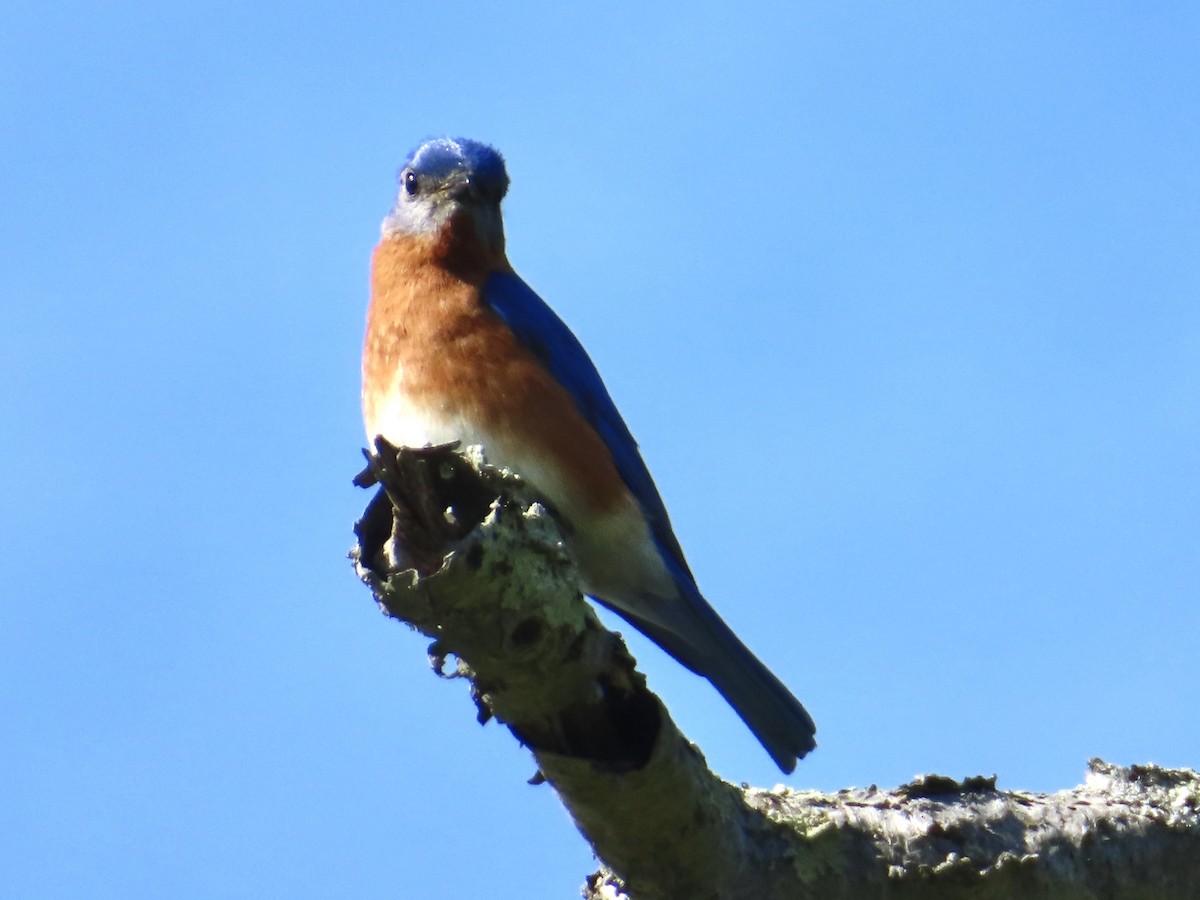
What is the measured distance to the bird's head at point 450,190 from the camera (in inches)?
301

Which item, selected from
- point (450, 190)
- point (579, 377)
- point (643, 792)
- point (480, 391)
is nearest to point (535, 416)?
point (480, 391)

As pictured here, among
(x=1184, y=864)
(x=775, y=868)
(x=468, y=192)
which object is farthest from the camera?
(x=468, y=192)

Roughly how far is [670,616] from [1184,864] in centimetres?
267

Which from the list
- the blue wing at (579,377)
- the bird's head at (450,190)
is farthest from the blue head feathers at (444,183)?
the blue wing at (579,377)

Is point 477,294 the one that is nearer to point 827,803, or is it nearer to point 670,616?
point 670,616

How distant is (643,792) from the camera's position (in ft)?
14.4

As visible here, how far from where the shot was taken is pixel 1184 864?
5.02 m

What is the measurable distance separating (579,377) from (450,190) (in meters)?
1.30

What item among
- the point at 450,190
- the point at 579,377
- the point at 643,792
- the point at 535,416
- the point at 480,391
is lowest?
the point at 643,792

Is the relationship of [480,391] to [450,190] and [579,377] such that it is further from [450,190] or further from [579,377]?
[450,190]

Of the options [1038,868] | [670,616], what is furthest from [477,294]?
[1038,868]

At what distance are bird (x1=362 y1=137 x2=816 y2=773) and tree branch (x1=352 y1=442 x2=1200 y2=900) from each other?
5.80ft

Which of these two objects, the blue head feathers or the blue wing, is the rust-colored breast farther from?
the blue head feathers

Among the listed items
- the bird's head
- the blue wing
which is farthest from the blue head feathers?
the blue wing
